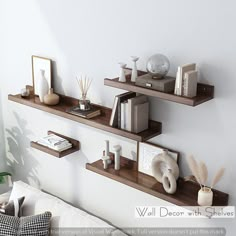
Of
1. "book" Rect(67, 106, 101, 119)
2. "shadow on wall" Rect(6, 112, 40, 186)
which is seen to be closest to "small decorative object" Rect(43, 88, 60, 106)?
"book" Rect(67, 106, 101, 119)

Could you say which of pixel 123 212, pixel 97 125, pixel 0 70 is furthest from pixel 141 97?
pixel 0 70

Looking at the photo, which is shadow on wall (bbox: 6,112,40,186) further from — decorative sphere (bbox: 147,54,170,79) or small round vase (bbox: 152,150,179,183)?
decorative sphere (bbox: 147,54,170,79)

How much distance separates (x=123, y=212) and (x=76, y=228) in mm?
358

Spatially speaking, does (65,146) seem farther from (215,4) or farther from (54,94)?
(215,4)

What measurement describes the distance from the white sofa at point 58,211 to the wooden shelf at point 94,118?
68cm

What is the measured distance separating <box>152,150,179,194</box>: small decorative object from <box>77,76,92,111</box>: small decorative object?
623 mm

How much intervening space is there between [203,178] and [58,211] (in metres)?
1.18

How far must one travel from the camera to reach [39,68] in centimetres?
329

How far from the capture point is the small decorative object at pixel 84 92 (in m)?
2.96

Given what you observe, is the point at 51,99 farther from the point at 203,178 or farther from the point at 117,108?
the point at 203,178

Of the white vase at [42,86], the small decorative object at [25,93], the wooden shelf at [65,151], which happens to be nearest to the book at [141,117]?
the wooden shelf at [65,151]

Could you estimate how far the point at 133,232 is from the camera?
121 inches

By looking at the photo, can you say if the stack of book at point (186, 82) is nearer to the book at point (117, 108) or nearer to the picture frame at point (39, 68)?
the book at point (117, 108)

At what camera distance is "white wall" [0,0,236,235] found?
2.36 m
